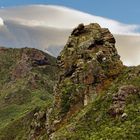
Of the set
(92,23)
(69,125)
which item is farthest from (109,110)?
(92,23)

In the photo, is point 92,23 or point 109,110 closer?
point 109,110

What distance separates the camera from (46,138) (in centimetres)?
16075

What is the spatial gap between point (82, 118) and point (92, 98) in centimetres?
1491

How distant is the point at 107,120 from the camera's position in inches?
5418

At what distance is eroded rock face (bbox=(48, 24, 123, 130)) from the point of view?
16200cm

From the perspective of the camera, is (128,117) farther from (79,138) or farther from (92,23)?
(92,23)

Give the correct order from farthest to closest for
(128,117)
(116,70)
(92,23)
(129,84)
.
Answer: (92,23)
(116,70)
(129,84)
(128,117)

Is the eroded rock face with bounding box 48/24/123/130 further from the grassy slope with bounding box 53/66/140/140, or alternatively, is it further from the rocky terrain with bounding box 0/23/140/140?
the grassy slope with bounding box 53/66/140/140

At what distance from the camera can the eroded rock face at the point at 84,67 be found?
162000 mm

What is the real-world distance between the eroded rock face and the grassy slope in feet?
24.7

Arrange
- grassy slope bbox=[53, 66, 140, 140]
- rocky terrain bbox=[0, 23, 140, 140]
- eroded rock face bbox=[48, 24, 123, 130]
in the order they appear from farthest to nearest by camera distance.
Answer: eroded rock face bbox=[48, 24, 123, 130] < rocky terrain bbox=[0, 23, 140, 140] < grassy slope bbox=[53, 66, 140, 140]

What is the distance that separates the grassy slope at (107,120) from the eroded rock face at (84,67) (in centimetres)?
754

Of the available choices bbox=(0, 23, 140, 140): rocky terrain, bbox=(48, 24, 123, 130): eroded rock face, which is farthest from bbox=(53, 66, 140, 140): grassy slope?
bbox=(48, 24, 123, 130): eroded rock face

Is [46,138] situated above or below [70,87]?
below
